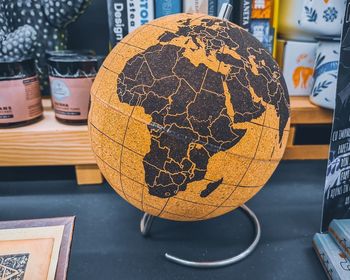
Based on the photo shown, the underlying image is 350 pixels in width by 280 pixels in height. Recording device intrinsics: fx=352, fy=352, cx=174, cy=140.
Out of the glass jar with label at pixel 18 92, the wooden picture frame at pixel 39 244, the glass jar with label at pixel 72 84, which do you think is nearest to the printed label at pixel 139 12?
the glass jar with label at pixel 72 84

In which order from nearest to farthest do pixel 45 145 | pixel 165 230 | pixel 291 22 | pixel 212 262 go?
1. pixel 212 262
2. pixel 165 230
3. pixel 45 145
4. pixel 291 22

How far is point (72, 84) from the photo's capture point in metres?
0.76

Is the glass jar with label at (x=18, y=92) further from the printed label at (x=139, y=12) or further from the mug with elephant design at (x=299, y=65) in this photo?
the mug with elephant design at (x=299, y=65)

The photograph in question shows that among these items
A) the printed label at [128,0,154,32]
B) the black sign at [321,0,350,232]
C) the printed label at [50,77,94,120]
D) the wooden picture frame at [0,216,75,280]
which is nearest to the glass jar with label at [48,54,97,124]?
the printed label at [50,77,94,120]

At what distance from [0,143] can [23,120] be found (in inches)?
2.8

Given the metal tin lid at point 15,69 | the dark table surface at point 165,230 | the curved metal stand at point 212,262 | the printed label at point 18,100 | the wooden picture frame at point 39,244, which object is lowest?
the dark table surface at point 165,230

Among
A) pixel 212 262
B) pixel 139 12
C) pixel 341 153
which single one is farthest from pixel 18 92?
pixel 341 153

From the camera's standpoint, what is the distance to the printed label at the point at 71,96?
0.76 m

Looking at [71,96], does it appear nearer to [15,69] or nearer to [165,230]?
[15,69]

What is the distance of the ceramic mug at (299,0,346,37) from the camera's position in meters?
0.75

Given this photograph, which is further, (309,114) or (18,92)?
(309,114)

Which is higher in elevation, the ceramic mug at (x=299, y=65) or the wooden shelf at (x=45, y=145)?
the ceramic mug at (x=299, y=65)

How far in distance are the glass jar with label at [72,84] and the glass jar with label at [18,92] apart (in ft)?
0.15

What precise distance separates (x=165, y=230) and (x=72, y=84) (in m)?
0.37
